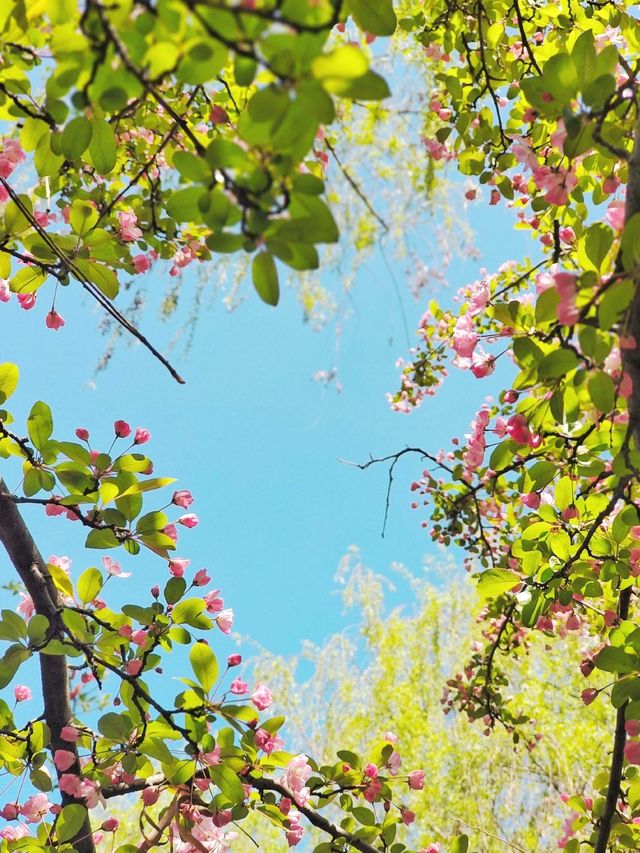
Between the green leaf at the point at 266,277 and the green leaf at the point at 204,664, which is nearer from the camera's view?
the green leaf at the point at 266,277

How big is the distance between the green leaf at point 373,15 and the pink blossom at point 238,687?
1198 mm

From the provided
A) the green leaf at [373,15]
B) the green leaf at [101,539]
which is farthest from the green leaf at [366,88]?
the green leaf at [101,539]

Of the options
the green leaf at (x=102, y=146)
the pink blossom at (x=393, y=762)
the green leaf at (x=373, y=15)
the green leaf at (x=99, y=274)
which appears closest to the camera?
the green leaf at (x=373, y=15)

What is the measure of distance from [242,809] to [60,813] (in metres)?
0.35

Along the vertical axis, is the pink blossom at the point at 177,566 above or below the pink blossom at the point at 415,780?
above

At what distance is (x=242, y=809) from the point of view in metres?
1.36

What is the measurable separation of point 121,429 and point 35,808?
0.84 meters

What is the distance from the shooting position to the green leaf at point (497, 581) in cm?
142

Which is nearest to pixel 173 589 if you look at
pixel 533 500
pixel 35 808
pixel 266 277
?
pixel 35 808

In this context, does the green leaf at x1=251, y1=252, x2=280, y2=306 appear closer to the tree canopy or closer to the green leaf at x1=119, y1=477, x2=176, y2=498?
the tree canopy

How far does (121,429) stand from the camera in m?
1.46

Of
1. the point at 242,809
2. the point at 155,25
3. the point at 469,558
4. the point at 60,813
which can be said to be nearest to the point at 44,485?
the point at 60,813

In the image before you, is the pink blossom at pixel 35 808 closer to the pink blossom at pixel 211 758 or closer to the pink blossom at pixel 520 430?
the pink blossom at pixel 211 758

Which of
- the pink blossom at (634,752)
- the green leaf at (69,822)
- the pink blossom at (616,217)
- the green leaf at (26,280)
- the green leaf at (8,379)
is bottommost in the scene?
the pink blossom at (634,752)
